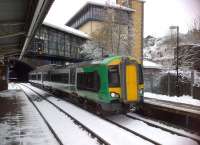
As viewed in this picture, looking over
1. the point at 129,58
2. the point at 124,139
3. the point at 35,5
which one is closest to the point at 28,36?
the point at 129,58

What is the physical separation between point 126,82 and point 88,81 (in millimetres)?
2905

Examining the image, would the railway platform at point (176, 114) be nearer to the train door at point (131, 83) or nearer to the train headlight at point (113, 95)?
the train door at point (131, 83)

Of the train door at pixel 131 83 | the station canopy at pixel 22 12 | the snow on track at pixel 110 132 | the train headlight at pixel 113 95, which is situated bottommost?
the snow on track at pixel 110 132

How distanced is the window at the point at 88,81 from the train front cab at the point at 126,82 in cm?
103

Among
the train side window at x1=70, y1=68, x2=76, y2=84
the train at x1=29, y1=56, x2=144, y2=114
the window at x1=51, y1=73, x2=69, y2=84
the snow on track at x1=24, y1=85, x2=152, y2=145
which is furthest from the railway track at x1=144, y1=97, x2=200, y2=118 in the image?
the window at x1=51, y1=73, x2=69, y2=84

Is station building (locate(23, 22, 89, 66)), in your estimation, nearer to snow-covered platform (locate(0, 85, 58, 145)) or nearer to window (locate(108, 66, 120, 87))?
snow-covered platform (locate(0, 85, 58, 145))

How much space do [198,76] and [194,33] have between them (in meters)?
6.30

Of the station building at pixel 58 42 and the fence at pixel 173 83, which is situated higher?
the station building at pixel 58 42

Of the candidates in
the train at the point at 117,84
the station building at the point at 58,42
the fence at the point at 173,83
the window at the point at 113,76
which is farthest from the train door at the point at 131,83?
the station building at the point at 58,42

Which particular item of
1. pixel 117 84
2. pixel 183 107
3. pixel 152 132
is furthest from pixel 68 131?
pixel 183 107

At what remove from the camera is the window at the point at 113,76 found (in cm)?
1366

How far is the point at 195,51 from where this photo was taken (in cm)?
2523

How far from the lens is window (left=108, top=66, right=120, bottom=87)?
13.7m

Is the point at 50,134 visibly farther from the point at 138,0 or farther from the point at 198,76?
the point at 138,0
